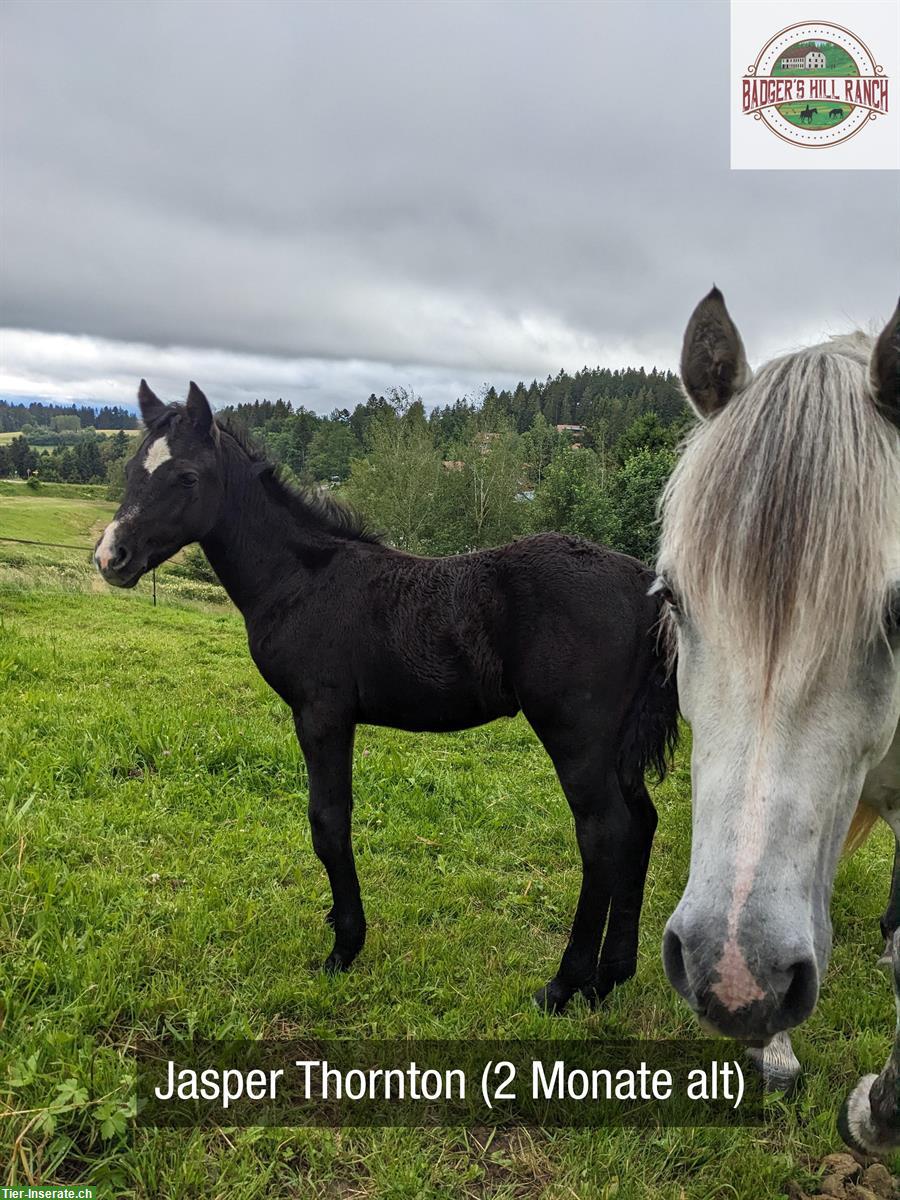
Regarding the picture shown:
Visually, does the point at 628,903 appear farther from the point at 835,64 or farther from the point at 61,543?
the point at 61,543

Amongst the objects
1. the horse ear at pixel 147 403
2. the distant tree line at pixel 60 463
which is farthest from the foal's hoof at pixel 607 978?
the distant tree line at pixel 60 463

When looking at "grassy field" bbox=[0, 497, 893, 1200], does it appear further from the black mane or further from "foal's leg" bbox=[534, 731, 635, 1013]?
the black mane

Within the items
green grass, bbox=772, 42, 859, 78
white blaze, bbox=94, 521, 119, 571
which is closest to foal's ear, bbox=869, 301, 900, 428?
white blaze, bbox=94, 521, 119, 571

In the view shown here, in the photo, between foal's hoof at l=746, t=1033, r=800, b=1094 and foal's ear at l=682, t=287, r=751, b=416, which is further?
foal's hoof at l=746, t=1033, r=800, b=1094

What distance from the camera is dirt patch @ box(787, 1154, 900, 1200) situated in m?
2.11

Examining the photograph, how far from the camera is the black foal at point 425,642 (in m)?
2.85

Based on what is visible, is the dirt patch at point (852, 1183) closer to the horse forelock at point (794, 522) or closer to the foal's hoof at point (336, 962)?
the foal's hoof at point (336, 962)

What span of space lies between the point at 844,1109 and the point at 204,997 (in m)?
2.43

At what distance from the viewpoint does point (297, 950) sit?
3.18 metres

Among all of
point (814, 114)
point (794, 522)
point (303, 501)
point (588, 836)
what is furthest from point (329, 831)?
point (814, 114)

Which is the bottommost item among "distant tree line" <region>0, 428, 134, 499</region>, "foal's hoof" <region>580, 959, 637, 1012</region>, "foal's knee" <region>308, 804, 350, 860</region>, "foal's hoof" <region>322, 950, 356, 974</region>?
"foal's hoof" <region>580, 959, 637, 1012</region>

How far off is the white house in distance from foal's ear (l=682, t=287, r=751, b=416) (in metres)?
6.42

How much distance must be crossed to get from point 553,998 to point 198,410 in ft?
10.7

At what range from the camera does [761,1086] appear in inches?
102
